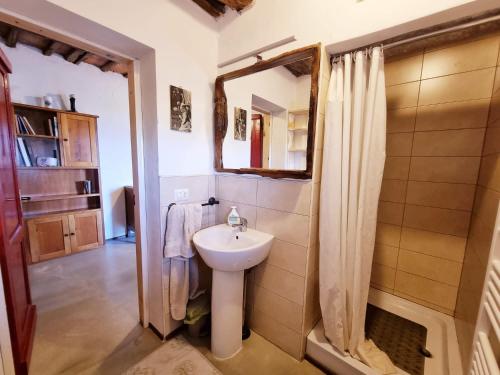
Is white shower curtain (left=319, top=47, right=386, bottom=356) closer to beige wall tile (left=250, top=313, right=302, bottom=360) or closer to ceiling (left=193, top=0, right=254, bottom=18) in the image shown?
beige wall tile (left=250, top=313, right=302, bottom=360)

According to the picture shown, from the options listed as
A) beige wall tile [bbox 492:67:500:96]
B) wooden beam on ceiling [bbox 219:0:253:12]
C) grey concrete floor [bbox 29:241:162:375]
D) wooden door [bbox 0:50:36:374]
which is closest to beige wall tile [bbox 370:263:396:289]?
beige wall tile [bbox 492:67:500:96]

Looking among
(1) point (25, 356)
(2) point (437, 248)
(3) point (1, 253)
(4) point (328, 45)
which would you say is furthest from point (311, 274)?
(1) point (25, 356)

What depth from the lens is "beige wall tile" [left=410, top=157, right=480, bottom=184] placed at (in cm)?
156

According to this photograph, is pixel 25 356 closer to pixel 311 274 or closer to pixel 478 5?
pixel 311 274

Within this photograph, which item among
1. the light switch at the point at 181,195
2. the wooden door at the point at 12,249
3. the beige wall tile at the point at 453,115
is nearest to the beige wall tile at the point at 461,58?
the beige wall tile at the point at 453,115

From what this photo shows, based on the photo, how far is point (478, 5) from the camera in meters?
0.84

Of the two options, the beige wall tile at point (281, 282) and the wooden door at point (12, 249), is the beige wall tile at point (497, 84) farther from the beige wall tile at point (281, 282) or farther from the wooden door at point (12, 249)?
the wooden door at point (12, 249)

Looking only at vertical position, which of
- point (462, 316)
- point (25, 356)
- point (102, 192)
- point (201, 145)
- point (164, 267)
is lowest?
point (25, 356)

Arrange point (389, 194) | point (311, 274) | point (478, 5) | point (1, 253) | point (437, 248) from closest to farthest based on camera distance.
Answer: point (478, 5) → point (1, 253) → point (311, 274) → point (437, 248) → point (389, 194)

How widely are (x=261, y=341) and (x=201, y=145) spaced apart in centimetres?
154

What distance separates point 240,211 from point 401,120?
156 cm

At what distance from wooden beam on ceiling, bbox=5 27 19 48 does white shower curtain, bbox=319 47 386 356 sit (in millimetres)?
3102

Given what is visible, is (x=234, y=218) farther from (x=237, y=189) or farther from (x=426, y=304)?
(x=426, y=304)

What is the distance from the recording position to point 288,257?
141 centimetres
